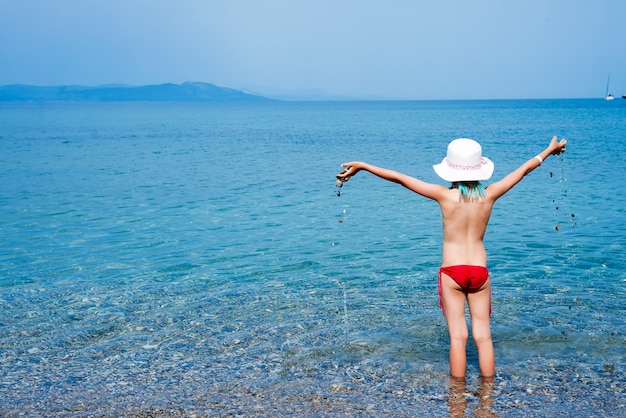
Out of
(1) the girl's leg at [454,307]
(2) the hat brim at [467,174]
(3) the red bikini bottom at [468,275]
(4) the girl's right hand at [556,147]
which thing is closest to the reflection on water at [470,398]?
(1) the girl's leg at [454,307]

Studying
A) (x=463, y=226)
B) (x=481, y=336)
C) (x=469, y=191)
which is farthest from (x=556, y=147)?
(x=481, y=336)

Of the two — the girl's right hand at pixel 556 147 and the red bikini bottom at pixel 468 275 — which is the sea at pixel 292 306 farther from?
the girl's right hand at pixel 556 147

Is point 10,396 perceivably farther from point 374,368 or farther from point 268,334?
point 374,368

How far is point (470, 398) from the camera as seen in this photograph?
6.18 metres

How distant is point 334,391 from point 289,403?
0.52 metres

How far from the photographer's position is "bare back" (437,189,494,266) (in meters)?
5.76

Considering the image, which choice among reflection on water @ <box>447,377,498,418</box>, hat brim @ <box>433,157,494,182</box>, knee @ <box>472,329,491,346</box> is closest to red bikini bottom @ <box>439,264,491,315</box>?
knee @ <box>472,329,491,346</box>

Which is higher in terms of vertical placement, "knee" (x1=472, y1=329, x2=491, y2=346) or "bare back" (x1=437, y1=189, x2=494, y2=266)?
"bare back" (x1=437, y1=189, x2=494, y2=266)

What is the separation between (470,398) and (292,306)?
3702 millimetres

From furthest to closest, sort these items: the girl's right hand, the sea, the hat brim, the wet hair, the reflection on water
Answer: the sea
the girl's right hand
the reflection on water
the wet hair
the hat brim

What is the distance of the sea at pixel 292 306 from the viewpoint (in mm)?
6395

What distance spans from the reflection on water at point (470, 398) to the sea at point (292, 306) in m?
0.02

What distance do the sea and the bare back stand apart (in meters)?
1.41

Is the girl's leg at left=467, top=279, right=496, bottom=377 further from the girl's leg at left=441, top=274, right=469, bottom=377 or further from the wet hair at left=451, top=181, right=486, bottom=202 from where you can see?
the wet hair at left=451, top=181, right=486, bottom=202
